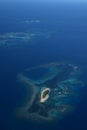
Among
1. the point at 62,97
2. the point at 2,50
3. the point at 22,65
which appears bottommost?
the point at 62,97

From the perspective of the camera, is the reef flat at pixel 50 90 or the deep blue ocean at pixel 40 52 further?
the reef flat at pixel 50 90

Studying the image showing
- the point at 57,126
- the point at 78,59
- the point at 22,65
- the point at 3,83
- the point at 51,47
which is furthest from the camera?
the point at 51,47

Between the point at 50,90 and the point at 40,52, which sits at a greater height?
the point at 40,52

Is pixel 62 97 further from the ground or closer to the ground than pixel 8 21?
closer to the ground

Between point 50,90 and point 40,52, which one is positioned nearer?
point 50,90

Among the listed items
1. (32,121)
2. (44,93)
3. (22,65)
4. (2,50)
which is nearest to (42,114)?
(32,121)

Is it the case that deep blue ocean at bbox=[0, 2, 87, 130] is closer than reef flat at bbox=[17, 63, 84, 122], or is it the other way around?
deep blue ocean at bbox=[0, 2, 87, 130]

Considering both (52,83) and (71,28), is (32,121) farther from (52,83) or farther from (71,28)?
(71,28)

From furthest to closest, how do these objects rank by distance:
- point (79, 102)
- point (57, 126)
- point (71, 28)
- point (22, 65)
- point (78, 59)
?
1. point (71, 28)
2. point (78, 59)
3. point (22, 65)
4. point (79, 102)
5. point (57, 126)
